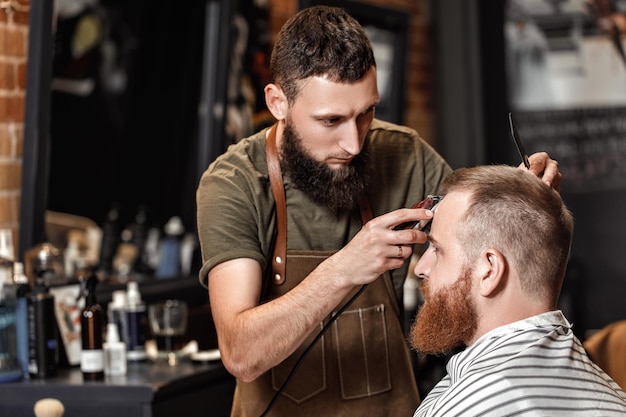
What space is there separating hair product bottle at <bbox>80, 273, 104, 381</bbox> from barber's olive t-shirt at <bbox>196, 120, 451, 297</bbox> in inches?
20.9

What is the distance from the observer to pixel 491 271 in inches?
69.4

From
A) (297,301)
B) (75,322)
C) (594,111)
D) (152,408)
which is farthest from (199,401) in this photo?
(594,111)

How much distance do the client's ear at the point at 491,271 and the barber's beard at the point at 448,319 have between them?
1.1 inches

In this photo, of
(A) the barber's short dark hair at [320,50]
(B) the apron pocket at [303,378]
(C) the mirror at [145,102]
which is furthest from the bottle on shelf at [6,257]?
(A) the barber's short dark hair at [320,50]

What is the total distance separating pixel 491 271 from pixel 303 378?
652 millimetres

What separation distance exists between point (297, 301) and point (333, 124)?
1.23 feet

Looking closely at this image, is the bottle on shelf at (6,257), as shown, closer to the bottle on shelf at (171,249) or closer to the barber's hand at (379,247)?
the bottle on shelf at (171,249)

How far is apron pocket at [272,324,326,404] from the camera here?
225 cm

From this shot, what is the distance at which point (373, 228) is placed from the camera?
1841 mm

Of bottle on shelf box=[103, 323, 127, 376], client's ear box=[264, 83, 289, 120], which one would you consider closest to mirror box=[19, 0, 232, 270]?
bottle on shelf box=[103, 323, 127, 376]

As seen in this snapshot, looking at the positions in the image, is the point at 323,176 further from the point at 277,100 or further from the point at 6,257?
the point at 6,257

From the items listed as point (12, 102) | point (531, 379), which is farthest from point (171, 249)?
point (531, 379)

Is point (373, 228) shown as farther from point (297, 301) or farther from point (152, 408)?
point (152, 408)

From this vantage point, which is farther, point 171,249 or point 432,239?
point 171,249
